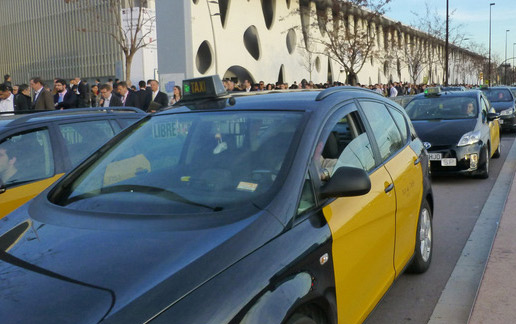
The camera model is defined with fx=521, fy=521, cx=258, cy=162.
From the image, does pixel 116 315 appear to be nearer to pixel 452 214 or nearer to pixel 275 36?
pixel 452 214

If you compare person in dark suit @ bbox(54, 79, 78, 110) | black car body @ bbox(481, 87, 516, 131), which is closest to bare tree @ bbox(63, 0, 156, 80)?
person in dark suit @ bbox(54, 79, 78, 110)

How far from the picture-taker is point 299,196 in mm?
2396

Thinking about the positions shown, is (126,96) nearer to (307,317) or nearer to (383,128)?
(383,128)

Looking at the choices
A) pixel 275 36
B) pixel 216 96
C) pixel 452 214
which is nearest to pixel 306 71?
pixel 275 36

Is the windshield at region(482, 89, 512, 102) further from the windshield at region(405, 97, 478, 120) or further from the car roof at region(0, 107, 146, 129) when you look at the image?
the car roof at region(0, 107, 146, 129)

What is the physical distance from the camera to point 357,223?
277cm

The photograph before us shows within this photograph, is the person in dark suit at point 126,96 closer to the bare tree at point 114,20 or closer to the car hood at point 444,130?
the car hood at point 444,130

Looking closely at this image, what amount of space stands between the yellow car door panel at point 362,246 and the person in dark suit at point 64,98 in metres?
9.56

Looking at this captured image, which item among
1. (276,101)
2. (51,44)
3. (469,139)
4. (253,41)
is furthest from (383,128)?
(51,44)

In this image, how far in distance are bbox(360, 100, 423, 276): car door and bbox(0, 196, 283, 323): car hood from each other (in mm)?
1582

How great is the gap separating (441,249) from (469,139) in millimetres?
3962

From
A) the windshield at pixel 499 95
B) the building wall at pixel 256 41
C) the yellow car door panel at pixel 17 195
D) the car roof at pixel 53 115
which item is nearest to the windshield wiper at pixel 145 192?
the yellow car door panel at pixel 17 195

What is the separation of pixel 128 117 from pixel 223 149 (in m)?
3.16

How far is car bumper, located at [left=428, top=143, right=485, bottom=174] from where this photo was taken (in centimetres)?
848
